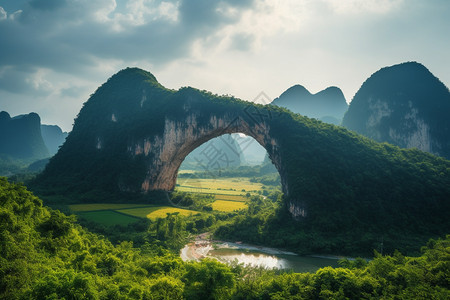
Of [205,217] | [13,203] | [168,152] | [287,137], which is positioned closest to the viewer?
[13,203]

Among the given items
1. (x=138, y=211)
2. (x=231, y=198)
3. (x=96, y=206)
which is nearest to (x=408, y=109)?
(x=231, y=198)

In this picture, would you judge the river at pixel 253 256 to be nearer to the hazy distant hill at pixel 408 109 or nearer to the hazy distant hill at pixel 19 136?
the hazy distant hill at pixel 408 109

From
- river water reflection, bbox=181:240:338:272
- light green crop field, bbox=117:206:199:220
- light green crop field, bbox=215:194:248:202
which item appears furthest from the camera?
light green crop field, bbox=215:194:248:202

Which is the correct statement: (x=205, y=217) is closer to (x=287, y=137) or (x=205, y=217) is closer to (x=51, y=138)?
(x=287, y=137)

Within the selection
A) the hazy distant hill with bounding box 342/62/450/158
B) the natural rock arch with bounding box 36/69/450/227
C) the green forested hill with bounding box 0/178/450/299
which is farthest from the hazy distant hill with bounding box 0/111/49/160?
the hazy distant hill with bounding box 342/62/450/158

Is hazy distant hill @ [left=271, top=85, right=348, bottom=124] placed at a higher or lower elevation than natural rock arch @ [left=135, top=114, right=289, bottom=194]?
higher

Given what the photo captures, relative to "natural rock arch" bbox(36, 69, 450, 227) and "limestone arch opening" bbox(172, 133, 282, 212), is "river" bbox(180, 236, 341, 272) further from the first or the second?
"limestone arch opening" bbox(172, 133, 282, 212)

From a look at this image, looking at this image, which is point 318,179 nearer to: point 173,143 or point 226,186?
point 173,143

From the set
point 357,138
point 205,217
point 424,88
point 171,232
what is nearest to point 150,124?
point 205,217
